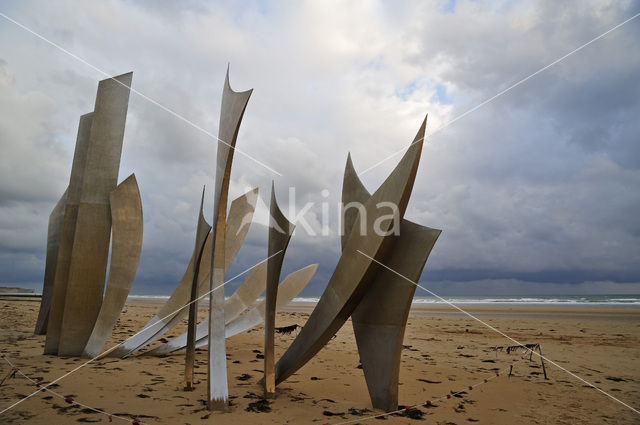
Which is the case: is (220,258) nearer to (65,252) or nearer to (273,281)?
(273,281)

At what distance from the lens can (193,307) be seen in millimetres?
6160

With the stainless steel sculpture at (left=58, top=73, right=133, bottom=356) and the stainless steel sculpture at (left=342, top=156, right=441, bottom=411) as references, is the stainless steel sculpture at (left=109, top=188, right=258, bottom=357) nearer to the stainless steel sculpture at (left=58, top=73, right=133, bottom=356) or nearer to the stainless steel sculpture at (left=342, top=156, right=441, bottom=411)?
the stainless steel sculpture at (left=58, top=73, right=133, bottom=356)

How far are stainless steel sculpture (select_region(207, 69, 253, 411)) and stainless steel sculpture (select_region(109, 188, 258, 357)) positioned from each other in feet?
6.08

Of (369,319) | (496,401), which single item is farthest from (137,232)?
(496,401)

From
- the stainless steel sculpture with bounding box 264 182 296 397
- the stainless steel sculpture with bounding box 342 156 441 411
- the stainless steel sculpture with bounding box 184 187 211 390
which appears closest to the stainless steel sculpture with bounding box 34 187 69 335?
the stainless steel sculpture with bounding box 184 187 211 390

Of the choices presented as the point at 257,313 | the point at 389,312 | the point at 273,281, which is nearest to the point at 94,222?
the point at 257,313

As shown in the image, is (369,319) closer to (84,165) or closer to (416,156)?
(416,156)

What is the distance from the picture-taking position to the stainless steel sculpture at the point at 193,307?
5973 mm

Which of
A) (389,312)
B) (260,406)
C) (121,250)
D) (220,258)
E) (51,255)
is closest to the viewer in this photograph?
(260,406)

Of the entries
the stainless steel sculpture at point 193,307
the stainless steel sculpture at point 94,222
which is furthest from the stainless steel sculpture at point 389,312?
the stainless steel sculpture at point 94,222

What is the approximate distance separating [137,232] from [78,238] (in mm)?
1201

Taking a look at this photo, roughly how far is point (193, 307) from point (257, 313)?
2902 millimetres

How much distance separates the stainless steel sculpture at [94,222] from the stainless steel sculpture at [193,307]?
134 inches

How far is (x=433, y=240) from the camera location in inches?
207
